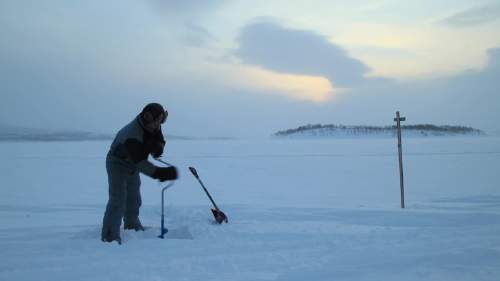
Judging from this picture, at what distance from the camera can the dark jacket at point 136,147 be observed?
4.03m

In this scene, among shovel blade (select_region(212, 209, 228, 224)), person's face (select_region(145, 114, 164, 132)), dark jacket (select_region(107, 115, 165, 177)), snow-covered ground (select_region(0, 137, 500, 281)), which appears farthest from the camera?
shovel blade (select_region(212, 209, 228, 224))

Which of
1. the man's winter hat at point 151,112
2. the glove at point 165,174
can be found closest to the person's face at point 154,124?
the man's winter hat at point 151,112

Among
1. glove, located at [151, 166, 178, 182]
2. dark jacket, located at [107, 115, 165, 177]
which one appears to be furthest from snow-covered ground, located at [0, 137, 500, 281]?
dark jacket, located at [107, 115, 165, 177]

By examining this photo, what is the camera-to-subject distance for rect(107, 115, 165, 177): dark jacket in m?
4.03

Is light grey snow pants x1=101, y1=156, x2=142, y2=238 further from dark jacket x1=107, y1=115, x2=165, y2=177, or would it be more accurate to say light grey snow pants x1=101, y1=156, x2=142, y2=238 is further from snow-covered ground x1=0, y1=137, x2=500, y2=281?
snow-covered ground x1=0, y1=137, x2=500, y2=281

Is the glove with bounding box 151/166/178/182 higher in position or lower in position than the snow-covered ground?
higher

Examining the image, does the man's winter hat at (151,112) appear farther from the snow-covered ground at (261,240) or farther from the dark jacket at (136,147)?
the snow-covered ground at (261,240)

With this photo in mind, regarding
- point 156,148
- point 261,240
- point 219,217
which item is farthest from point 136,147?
point 219,217

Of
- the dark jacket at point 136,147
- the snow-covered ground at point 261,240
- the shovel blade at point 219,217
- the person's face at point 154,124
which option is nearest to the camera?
the snow-covered ground at point 261,240

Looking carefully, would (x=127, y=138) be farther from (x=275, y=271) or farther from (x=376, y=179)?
(x=376, y=179)

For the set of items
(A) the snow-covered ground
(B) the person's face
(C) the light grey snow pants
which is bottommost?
(A) the snow-covered ground

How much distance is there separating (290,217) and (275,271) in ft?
8.49

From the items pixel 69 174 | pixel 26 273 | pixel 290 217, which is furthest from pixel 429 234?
pixel 69 174

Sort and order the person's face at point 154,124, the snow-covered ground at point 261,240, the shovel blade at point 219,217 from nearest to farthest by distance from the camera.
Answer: the snow-covered ground at point 261,240 < the person's face at point 154,124 < the shovel blade at point 219,217
